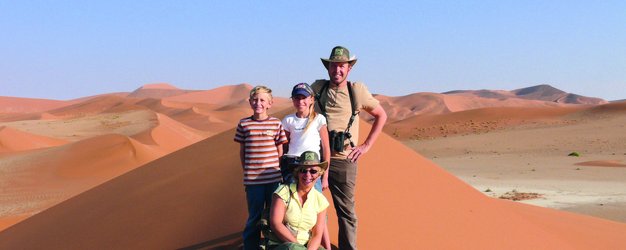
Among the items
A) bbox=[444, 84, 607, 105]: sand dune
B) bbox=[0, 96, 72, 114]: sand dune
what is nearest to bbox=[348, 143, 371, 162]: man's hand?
bbox=[0, 96, 72, 114]: sand dune

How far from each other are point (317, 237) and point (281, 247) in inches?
8.2

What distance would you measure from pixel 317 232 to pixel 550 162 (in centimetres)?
1984

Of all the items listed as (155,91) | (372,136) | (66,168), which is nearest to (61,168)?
(66,168)

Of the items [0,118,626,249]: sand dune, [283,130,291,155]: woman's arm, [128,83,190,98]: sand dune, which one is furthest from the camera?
[128,83,190,98]: sand dune

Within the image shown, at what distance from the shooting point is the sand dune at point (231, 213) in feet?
15.1

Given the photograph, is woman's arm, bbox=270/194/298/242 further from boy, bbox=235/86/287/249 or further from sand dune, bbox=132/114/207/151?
sand dune, bbox=132/114/207/151

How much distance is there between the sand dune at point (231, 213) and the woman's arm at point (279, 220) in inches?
34.7

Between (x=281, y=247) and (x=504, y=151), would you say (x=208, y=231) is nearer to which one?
(x=281, y=247)

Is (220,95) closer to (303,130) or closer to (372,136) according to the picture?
(372,136)

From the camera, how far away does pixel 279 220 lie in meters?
3.27

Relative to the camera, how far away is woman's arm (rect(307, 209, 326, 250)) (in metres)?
3.31

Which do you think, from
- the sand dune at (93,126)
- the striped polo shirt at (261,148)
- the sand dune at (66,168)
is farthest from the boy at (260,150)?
the sand dune at (93,126)

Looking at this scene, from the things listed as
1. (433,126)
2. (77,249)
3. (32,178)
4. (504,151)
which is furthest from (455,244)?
(433,126)

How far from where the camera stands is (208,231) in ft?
14.2
